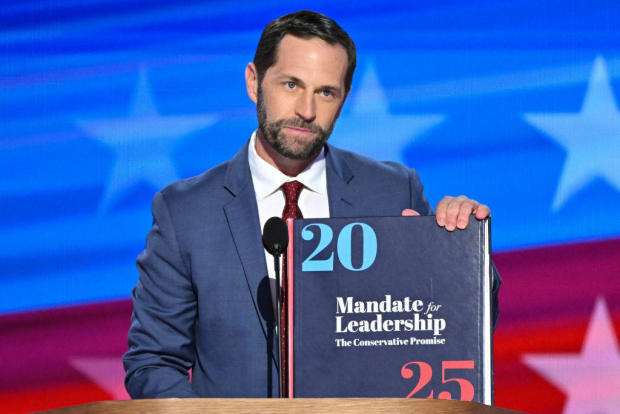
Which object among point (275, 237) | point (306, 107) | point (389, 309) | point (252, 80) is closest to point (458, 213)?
point (389, 309)

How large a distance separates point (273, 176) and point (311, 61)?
0.29 m

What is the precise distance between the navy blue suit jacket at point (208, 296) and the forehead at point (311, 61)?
0.27m

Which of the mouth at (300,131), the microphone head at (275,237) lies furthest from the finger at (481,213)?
the mouth at (300,131)

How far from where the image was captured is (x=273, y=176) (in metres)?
1.94

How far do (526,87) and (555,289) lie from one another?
2.43ft

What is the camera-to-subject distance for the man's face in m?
1.84

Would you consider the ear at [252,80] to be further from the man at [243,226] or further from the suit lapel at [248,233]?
the suit lapel at [248,233]

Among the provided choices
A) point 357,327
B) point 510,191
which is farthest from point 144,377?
point 510,191

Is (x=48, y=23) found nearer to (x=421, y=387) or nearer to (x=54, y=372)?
(x=54, y=372)

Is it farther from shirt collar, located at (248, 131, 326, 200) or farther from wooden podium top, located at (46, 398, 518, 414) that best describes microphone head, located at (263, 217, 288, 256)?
shirt collar, located at (248, 131, 326, 200)

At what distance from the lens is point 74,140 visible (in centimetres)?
294

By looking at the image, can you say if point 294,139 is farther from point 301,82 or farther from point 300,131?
point 301,82

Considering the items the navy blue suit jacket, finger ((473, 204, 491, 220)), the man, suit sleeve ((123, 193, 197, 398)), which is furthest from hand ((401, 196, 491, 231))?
suit sleeve ((123, 193, 197, 398))

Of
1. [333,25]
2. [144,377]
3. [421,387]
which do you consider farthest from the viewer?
[333,25]
